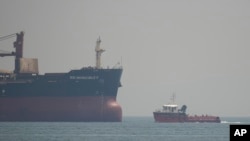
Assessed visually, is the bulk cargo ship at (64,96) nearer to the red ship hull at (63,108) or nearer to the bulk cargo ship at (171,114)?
the red ship hull at (63,108)

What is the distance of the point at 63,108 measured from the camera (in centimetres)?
9494

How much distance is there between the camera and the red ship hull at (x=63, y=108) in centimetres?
9431

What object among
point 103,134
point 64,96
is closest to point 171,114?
point 64,96

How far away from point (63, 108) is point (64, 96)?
2.64 meters

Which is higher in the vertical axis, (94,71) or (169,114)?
(94,71)

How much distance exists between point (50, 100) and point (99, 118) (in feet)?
25.1

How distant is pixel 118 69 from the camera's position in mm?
99000

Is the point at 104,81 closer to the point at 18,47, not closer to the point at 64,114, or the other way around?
the point at 64,114

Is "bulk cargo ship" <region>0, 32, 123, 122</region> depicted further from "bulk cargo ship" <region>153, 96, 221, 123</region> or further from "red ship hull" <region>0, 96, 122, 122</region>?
"bulk cargo ship" <region>153, 96, 221, 123</region>

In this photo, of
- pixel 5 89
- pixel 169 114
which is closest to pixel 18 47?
pixel 5 89

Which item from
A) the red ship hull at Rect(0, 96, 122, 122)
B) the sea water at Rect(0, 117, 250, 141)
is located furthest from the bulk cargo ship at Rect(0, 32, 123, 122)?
the sea water at Rect(0, 117, 250, 141)

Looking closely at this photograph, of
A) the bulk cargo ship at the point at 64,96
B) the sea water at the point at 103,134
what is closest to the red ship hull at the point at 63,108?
the bulk cargo ship at the point at 64,96

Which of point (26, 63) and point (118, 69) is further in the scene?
point (26, 63)

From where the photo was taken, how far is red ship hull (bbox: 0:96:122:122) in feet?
309
